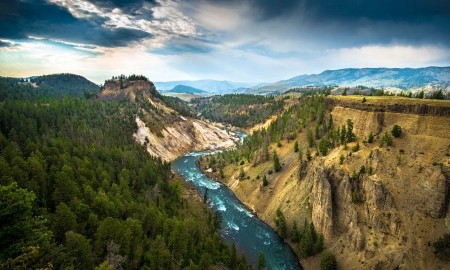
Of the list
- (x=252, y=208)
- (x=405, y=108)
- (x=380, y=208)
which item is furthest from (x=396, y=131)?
(x=252, y=208)

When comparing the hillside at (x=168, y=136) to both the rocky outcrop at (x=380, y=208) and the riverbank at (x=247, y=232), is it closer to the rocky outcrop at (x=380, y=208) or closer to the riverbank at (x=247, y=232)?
the riverbank at (x=247, y=232)

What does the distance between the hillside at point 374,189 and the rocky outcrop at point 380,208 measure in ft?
0.59

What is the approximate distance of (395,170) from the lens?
201 feet

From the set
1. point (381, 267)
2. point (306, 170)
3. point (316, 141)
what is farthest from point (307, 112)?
point (381, 267)

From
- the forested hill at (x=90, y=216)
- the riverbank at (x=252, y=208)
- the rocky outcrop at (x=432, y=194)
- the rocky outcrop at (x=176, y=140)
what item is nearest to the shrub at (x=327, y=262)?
the riverbank at (x=252, y=208)

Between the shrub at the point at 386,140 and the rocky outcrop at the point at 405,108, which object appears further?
the shrub at the point at 386,140

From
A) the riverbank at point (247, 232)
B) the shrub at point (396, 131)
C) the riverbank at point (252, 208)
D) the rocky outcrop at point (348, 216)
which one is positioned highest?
the shrub at point (396, 131)

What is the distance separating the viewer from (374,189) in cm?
5969

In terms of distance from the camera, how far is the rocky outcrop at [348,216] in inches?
2234

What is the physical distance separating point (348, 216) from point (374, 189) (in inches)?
330

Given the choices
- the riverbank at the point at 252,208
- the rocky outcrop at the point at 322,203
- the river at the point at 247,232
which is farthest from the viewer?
the rocky outcrop at the point at 322,203

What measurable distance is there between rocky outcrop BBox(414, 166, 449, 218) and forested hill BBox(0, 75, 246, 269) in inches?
1517

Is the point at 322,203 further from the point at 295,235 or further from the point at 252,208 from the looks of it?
the point at 252,208

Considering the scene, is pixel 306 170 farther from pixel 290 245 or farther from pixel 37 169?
pixel 37 169
